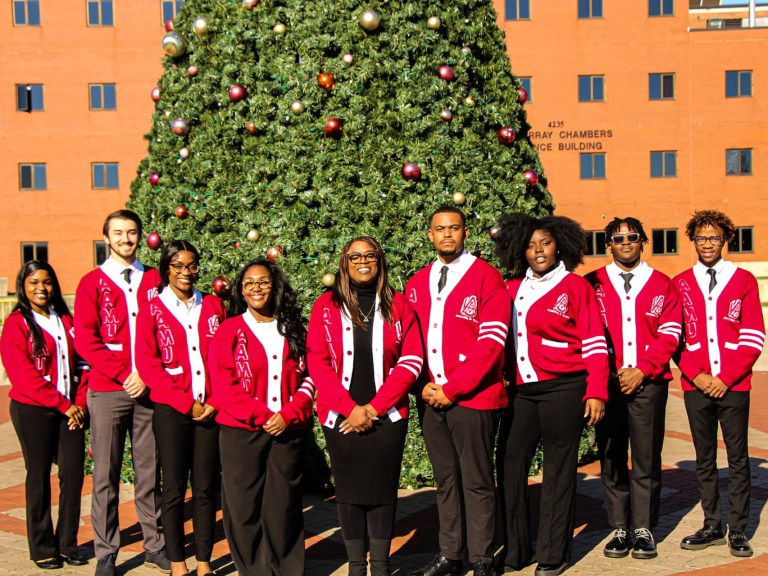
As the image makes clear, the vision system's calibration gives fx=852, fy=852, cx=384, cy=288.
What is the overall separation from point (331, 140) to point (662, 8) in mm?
29533

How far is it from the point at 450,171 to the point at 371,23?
3.87 ft

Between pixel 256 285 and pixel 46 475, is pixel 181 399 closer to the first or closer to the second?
pixel 256 285

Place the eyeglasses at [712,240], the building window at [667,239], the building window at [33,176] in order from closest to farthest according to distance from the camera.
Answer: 1. the eyeglasses at [712,240]
2. the building window at [33,176]
3. the building window at [667,239]

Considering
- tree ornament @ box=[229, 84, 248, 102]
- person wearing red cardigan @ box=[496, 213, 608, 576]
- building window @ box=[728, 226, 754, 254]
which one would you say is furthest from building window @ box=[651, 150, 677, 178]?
person wearing red cardigan @ box=[496, 213, 608, 576]

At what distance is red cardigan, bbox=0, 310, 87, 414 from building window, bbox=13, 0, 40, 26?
30496 mm

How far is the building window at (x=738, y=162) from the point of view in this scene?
3275 cm

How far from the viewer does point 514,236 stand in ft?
16.5

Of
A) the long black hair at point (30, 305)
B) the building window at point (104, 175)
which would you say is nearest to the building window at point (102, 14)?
the building window at point (104, 175)

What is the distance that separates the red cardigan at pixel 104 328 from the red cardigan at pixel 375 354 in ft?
3.63

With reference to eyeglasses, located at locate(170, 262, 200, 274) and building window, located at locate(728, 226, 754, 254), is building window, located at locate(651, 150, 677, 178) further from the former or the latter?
eyeglasses, located at locate(170, 262, 200, 274)

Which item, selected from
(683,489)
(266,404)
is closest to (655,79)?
(683,489)

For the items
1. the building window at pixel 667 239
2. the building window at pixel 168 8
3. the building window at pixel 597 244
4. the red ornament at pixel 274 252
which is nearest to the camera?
the red ornament at pixel 274 252

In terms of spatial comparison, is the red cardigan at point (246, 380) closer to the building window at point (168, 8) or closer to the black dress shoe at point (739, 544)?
the black dress shoe at point (739, 544)

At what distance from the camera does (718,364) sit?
5.17 metres
